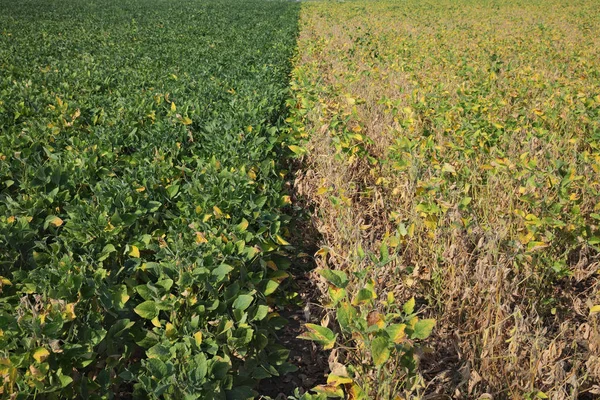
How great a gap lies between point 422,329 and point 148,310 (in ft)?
4.05

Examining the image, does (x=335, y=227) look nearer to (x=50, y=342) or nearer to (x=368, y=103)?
(x=50, y=342)

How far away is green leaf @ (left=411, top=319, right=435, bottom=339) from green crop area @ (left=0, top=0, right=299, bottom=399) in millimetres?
741

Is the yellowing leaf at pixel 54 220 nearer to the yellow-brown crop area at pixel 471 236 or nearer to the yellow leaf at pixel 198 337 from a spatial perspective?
the yellow leaf at pixel 198 337

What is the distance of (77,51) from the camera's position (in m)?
11.2

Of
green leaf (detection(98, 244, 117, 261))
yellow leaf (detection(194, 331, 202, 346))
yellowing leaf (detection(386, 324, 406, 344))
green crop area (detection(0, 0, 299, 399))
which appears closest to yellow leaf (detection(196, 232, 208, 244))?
green crop area (detection(0, 0, 299, 399))

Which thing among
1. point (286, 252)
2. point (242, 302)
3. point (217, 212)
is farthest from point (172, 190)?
point (242, 302)

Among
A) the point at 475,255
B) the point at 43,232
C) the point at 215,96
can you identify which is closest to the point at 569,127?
the point at 475,255

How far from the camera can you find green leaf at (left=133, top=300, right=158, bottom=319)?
2303mm

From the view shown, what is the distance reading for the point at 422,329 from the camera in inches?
76.9

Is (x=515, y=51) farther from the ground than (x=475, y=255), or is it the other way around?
(x=515, y=51)

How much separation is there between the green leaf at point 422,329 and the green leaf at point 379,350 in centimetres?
13

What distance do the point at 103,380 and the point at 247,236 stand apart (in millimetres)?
1109

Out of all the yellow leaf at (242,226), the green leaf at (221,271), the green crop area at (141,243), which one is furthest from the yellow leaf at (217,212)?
the green leaf at (221,271)

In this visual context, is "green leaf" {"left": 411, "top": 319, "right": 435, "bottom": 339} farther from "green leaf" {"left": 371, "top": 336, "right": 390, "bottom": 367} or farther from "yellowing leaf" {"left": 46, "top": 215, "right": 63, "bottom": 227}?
"yellowing leaf" {"left": 46, "top": 215, "right": 63, "bottom": 227}
